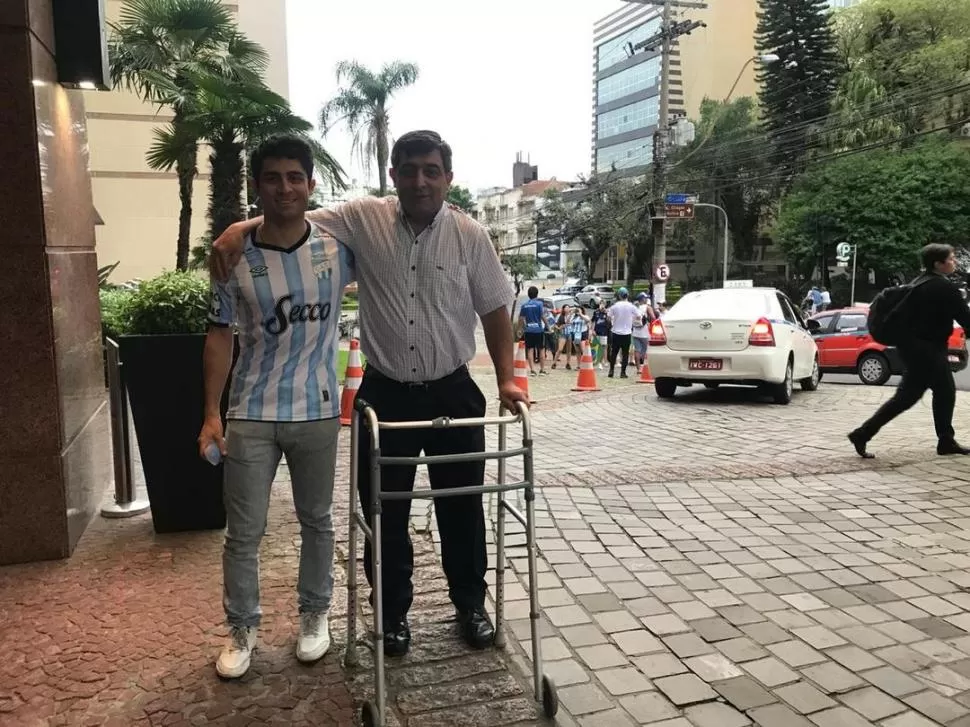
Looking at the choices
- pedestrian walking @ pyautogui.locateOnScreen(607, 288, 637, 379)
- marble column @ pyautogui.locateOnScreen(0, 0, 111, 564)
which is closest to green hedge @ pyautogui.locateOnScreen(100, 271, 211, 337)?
marble column @ pyautogui.locateOnScreen(0, 0, 111, 564)

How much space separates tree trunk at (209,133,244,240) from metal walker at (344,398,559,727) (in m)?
10.8

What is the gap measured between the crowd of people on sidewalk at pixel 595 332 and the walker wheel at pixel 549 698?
1077 centimetres

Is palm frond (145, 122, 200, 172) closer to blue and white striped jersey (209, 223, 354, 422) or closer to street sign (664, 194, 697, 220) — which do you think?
blue and white striped jersey (209, 223, 354, 422)

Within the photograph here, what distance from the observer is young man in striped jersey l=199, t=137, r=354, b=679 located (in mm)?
2750

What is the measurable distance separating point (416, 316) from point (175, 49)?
12.2m

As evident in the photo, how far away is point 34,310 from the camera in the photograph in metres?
3.88

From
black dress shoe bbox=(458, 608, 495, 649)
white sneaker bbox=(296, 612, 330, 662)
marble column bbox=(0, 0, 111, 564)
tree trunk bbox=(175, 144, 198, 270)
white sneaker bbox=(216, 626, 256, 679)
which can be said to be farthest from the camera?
tree trunk bbox=(175, 144, 198, 270)

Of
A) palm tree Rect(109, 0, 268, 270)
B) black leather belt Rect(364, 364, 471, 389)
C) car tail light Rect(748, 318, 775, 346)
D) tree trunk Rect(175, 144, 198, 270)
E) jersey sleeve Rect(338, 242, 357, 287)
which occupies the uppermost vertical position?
palm tree Rect(109, 0, 268, 270)

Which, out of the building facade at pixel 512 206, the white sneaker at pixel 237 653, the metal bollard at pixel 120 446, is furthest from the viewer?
the building facade at pixel 512 206

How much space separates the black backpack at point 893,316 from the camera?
641 centimetres

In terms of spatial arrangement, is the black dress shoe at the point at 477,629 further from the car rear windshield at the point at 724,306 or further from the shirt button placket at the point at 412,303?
the car rear windshield at the point at 724,306

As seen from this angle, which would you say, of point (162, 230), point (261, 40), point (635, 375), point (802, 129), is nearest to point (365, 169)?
point (261, 40)

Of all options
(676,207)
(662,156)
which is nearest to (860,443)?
(676,207)

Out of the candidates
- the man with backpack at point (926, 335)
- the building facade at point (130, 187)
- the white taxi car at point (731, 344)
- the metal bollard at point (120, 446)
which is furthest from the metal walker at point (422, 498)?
the building facade at point (130, 187)
